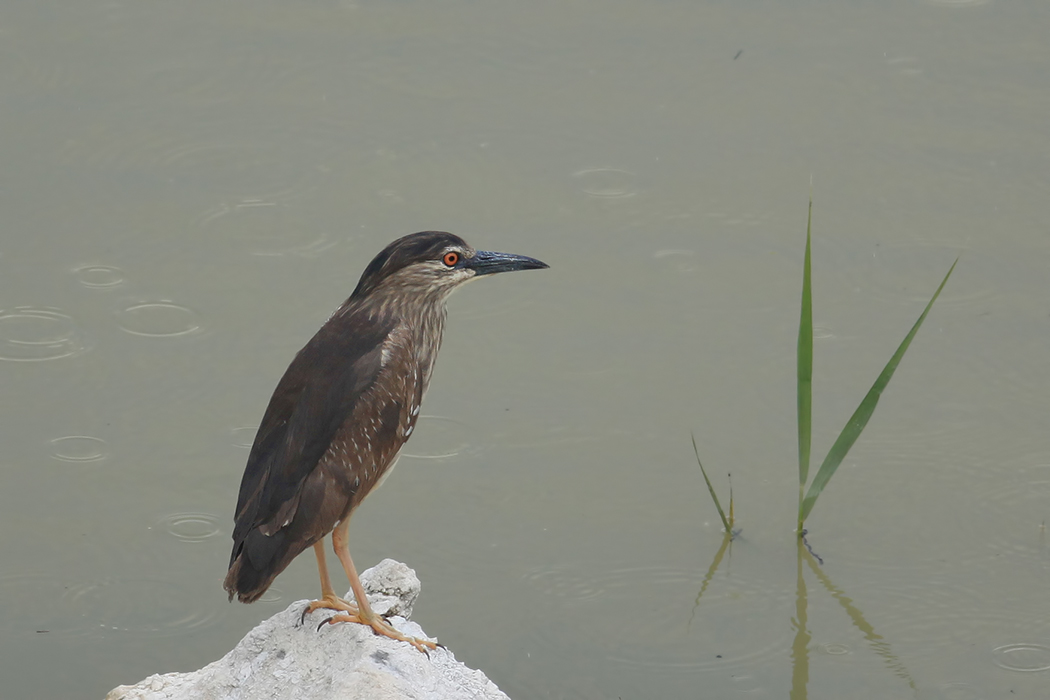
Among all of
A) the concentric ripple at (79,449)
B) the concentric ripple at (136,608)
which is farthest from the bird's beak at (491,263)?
the concentric ripple at (79,449)

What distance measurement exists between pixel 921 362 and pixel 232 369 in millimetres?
3208

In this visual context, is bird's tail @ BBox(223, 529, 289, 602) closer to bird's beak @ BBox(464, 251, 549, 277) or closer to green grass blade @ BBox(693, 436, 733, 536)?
bird's beak @ BBox(464, 251, 549, 277)

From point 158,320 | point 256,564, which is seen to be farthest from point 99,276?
→ point 256,564

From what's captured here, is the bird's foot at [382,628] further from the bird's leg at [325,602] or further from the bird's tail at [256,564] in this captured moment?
the bird's tail at [256,564]

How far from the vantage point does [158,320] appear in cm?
696

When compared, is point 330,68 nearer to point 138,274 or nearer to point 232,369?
point 138,274

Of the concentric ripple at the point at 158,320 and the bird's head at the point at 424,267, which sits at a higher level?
the bird's head at the point at 424,267

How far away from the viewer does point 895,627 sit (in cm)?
569

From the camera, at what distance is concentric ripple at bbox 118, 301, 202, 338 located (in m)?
6.90

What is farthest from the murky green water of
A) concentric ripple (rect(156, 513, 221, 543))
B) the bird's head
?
the bird's head

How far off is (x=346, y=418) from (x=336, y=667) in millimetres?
763

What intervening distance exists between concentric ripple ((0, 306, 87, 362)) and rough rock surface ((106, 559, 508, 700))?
243 centimetres

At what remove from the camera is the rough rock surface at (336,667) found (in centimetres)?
433

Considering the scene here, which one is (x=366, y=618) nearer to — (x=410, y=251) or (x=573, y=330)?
(x=410, y=251)
